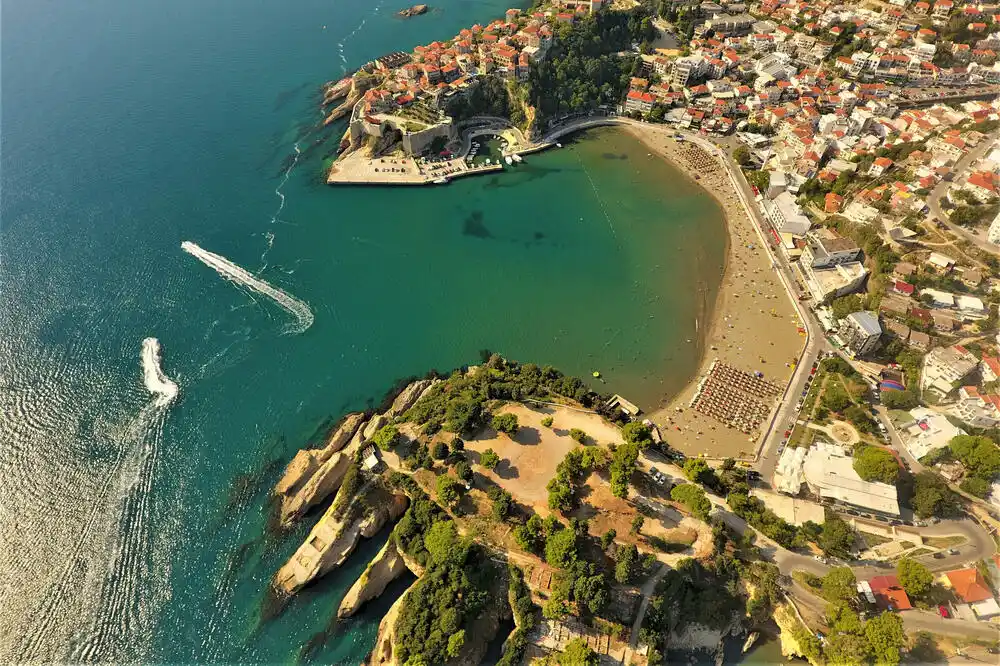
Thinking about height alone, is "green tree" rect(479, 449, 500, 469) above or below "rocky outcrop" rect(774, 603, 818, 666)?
above

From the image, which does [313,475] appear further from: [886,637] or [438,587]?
[886,637]

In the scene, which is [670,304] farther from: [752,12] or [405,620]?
[752,12]

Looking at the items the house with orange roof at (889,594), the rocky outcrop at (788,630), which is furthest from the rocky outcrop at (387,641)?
the house with orange roof at (889,594)

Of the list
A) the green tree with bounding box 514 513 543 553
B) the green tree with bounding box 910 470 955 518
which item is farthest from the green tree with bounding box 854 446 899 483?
the green tree with bounding box 514 513 543 553

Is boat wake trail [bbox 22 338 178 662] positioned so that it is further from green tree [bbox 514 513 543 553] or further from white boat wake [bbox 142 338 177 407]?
green tree [bbox 514 513 543 553]

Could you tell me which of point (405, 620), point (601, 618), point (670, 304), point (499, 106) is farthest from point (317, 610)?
point (499, 106)

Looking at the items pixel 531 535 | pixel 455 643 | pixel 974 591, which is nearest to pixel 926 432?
pixel 974 591

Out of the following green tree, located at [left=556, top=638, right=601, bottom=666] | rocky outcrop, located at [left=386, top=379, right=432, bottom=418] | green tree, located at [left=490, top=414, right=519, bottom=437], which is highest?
green tree, located at [left=490, top=414, right=519, bottom=437]
